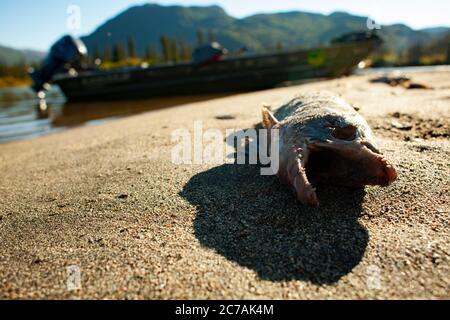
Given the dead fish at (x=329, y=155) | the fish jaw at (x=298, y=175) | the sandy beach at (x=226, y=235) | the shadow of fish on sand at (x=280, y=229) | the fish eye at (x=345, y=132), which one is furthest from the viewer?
the fish eye at (x=345, y=132)

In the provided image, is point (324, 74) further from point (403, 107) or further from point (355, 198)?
point (355, 198)

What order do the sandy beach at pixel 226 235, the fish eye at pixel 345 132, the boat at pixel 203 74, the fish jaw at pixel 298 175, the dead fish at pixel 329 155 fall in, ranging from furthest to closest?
1. the boat at pixel 203 74
2. the fish eye at pixel 345 132
3. the dead fish at pixel 329 155
4. the fish jaw at pixel 298 175
5. the sandy beach at pixel 226 235

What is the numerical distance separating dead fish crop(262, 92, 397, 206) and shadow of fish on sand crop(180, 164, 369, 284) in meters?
0.21

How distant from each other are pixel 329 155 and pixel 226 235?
1.07 metres

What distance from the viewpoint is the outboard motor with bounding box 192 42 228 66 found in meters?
16.7

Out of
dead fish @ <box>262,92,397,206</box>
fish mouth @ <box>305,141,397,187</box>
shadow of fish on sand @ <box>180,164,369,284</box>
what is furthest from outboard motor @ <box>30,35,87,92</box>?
fish mouth @ <box>305,141,397,187</box>

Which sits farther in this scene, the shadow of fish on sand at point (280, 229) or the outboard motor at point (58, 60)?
the outboard motor at point (58, 60)

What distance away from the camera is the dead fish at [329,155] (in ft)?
7.93

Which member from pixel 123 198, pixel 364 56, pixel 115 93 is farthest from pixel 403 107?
pixel 115 93

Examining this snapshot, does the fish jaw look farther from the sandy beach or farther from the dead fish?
the sandy beach

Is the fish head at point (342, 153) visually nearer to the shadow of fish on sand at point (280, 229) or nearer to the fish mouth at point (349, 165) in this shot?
the fish mouth at point (349, 165)

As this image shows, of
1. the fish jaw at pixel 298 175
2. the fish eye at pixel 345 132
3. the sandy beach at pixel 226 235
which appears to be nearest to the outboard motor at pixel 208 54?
the sandy beach at pixel 226 235

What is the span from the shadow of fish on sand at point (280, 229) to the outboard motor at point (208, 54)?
1445 centimetres

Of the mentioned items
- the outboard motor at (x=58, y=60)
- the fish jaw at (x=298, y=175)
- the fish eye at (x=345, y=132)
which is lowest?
the fish jaw at (x=298, y=175)
